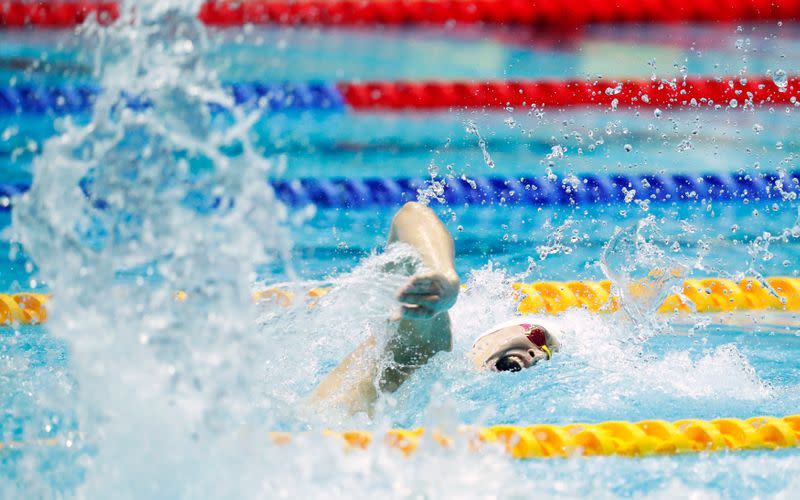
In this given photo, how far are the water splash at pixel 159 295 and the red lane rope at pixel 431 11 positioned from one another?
2.05 m

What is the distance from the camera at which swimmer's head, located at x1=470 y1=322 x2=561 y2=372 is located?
2.09 m

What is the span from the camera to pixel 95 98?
142 inches

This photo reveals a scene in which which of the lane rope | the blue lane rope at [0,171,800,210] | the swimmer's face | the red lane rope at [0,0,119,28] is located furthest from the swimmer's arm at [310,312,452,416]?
the red lane rope at [0,0,119,28]

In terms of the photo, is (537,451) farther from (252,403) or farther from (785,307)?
(785,307)

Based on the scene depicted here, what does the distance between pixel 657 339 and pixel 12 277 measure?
76.8 inches

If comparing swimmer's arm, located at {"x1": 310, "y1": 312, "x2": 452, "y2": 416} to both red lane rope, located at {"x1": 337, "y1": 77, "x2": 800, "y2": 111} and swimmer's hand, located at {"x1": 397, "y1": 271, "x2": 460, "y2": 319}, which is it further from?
red lane rope, located at {"x1": 337, "y1": 77, "x2": 800, "y2": 111}

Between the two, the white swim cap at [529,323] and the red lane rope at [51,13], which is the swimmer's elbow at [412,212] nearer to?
the white swim cap at [529,323]

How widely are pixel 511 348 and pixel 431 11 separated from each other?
189 cm

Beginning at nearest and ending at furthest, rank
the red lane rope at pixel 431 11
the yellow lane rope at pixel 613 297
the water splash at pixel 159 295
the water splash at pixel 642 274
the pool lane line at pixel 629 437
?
1. the water splash at pixel 159 295
2. the pool lane line at pixel 629 437
3. the water splash at pixel 642 274
4. the yellow lane rope at pixel 613 297
5. the red lane rope at pixel 431 11

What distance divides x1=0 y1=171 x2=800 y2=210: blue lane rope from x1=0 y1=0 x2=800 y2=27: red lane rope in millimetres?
580

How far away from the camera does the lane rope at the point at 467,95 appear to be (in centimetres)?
366

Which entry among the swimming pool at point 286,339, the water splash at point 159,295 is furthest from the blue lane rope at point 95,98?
the water splash at point 159,295

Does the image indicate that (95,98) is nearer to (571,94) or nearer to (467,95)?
(467,95)

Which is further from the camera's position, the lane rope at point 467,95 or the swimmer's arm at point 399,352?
the lane rope at point 467,95
